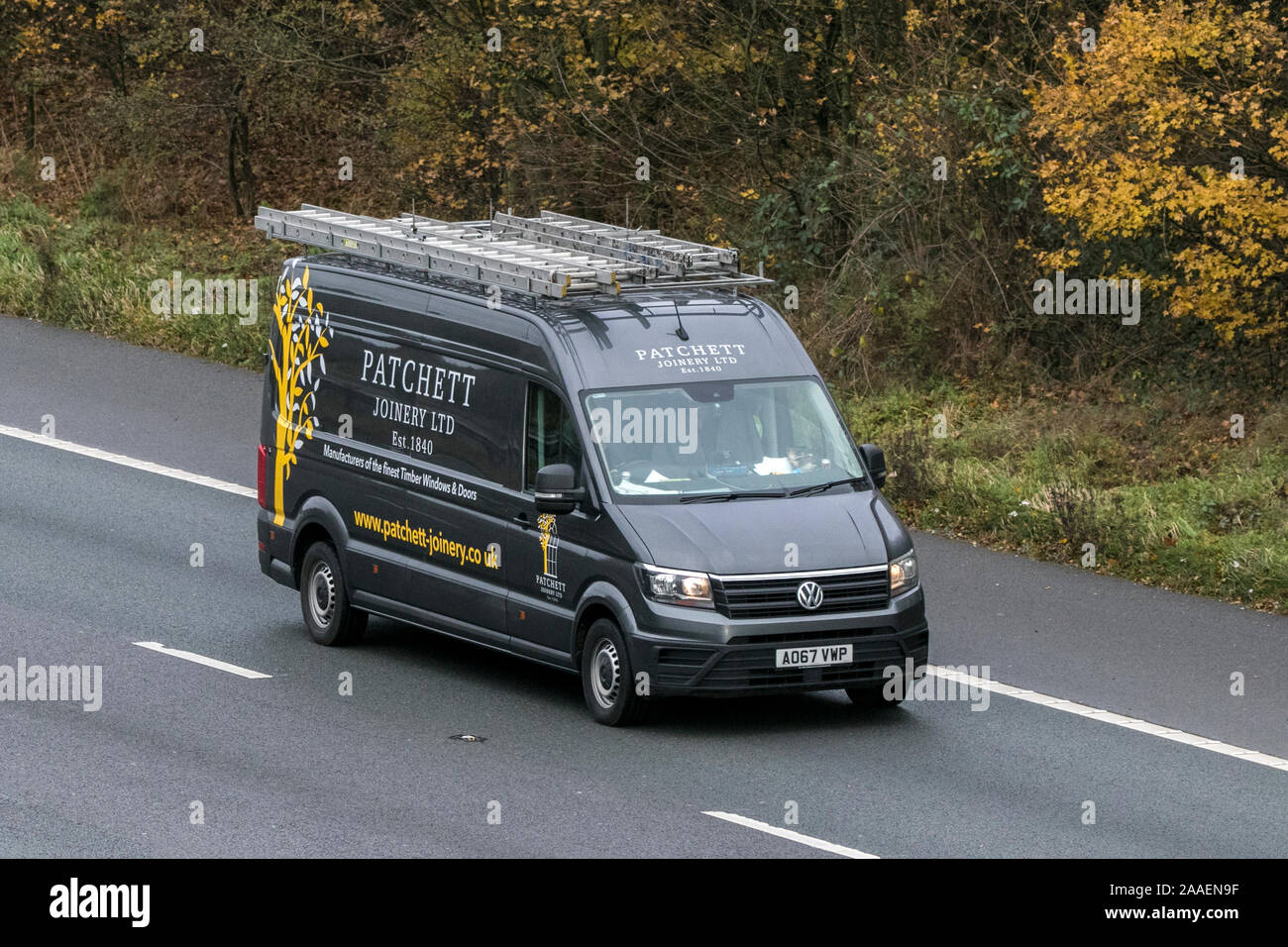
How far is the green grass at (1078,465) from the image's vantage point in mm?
15852

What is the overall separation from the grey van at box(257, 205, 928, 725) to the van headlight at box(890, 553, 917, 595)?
20 millimetres

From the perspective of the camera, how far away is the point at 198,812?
10219 mm

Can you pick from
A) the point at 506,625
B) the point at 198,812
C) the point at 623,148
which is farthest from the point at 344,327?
the point at 623,148

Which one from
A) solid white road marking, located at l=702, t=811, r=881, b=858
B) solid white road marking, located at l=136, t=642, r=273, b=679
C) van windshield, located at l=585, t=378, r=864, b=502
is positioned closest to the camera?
solid white road marking, located at l=702, t=811, r=881, b=858

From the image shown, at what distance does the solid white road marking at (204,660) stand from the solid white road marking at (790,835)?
12.8 feet

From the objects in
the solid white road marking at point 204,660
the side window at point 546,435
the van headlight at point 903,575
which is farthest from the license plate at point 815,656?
the solid white road marking at point 204,660

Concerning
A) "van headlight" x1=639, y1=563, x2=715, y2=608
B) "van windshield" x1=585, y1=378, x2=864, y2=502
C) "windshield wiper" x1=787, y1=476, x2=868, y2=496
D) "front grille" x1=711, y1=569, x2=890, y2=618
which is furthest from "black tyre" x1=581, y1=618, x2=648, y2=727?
"windshield wiper" x1=787, y1=476, x2=868, y2=496

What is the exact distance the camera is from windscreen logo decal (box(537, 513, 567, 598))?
12164mm

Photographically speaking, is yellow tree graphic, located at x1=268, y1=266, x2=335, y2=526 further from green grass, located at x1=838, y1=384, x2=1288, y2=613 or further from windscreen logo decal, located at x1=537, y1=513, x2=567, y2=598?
green grass, located at x1=838, y1=384, x2=1288, y2=613

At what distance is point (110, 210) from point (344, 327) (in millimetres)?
17343

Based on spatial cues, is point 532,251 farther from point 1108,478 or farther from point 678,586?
point 1108,478

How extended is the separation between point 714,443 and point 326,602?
323 cm

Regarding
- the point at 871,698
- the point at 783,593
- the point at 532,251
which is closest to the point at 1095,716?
the point at 871,698

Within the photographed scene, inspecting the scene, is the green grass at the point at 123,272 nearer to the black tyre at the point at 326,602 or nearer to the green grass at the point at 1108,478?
the green grass at the point at 1108,478
